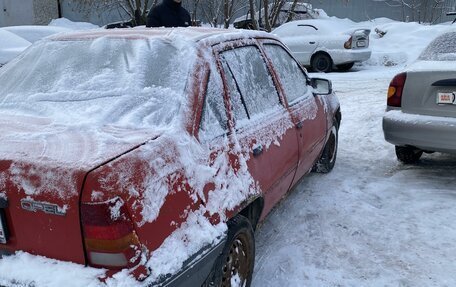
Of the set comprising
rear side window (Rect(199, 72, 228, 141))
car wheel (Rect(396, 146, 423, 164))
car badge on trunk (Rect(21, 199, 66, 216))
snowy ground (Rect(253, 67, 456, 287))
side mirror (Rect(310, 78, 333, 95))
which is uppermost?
rear side window (Rect(199, 72, 228, 141))

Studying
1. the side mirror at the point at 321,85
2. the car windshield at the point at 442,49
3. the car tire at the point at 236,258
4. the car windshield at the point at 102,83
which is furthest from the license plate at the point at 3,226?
the car windshield at the point at 442,49

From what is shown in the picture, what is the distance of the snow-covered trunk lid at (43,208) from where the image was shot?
193 cm

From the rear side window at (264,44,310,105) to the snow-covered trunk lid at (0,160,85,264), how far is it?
218 cm

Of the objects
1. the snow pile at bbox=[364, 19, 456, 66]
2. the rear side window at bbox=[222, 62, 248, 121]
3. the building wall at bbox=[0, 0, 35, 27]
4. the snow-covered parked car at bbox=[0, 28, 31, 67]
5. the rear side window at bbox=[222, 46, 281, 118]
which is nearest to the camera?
the rear side window at bbox=[222, 62, 248, 121]

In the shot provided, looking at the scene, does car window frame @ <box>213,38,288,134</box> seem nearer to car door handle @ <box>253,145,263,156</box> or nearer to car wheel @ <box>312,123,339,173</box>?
car door handle @ <box>253,145,263,156</box>

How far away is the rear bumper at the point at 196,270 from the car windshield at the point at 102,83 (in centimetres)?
67

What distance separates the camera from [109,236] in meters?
1.94

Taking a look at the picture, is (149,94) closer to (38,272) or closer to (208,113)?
(208,113)

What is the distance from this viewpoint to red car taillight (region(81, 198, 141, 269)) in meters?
1.92

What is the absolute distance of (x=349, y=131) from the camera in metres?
6.92

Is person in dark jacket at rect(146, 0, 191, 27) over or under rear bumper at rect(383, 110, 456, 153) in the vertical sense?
over

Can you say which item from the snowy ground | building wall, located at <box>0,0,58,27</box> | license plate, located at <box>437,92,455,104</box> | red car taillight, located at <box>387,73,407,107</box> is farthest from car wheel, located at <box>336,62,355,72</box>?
building wall, located at <box>0,0,58,27</box>

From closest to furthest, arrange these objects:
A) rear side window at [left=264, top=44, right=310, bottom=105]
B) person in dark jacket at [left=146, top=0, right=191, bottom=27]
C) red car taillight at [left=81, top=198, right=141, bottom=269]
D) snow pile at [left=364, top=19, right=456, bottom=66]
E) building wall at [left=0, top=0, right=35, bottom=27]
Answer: red car taillight at [left=81, top=198, right=141, bottom=269]
rear side window at [left=264, top=44, right=310, bottom=105]
person in dark jacket at [left=146, top=0, right=191, bottom=27]
snow pile at [left=364, top=19, right=456, bottom=66]
building wall at [left=0, top=0, right=35, bottom=27]

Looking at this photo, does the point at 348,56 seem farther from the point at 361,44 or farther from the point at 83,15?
the point at 83,15
